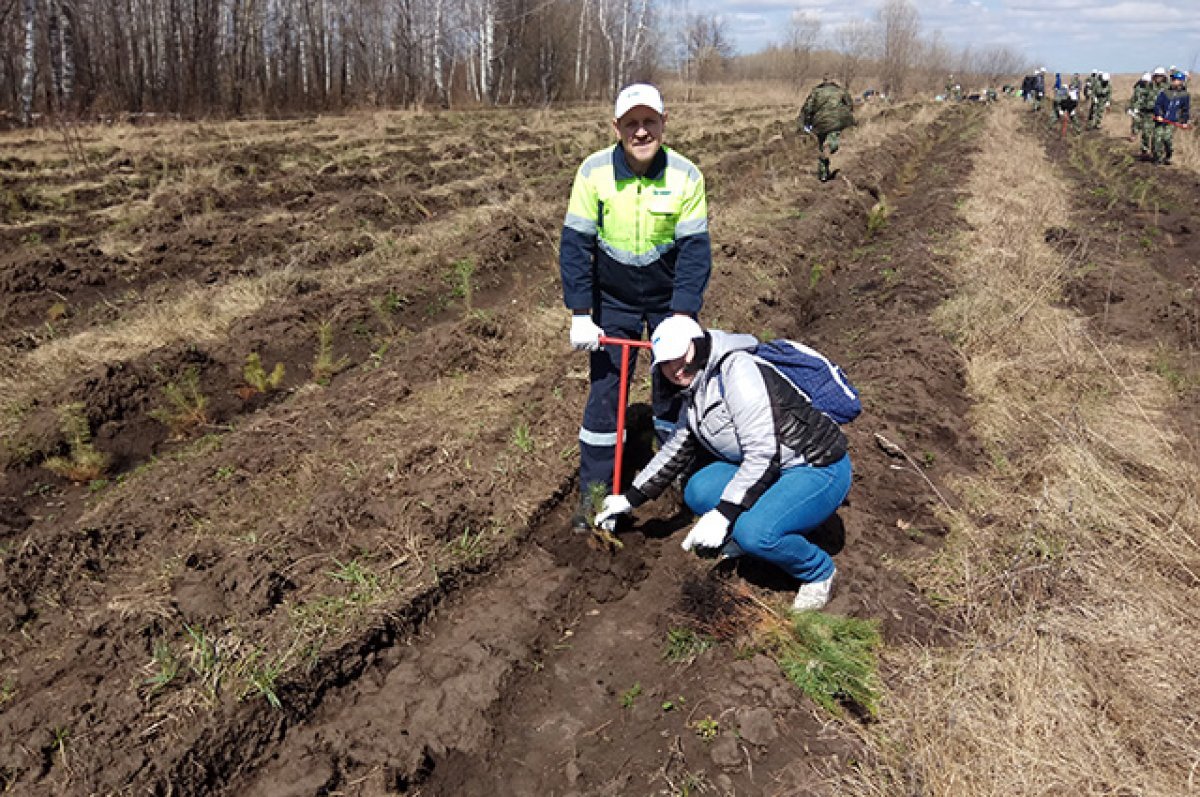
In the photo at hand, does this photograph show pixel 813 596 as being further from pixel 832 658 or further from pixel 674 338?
pixel 674 338

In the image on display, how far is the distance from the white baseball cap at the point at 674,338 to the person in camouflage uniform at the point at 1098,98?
28049 mm

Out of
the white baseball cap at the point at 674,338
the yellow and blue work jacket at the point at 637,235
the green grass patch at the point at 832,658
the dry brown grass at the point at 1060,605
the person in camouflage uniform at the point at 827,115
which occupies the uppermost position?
the person in camouflage uniform at the point at 827,115

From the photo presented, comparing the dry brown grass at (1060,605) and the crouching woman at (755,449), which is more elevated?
the crouching woman at (755,449)

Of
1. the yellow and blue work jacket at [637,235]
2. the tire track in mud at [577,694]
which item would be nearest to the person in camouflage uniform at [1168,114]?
the tire track in mud at [577,694]

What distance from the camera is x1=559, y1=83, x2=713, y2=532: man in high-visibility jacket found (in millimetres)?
3430

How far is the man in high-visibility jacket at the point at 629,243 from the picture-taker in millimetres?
3430

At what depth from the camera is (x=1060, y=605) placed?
313cm

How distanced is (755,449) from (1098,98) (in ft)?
Result: 96.1

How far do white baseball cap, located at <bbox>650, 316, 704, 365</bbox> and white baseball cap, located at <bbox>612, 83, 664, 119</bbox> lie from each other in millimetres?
923

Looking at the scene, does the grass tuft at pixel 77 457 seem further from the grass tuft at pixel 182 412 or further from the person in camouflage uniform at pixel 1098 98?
the person in camouflage uniform at pixel 1098 98

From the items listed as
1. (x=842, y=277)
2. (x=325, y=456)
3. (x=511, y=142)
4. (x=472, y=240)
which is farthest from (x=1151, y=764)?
(x=511, y=142)

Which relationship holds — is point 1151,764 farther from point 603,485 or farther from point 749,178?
point 749,178

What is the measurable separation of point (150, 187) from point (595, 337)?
10.9m

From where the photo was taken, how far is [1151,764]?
2.33 metres
